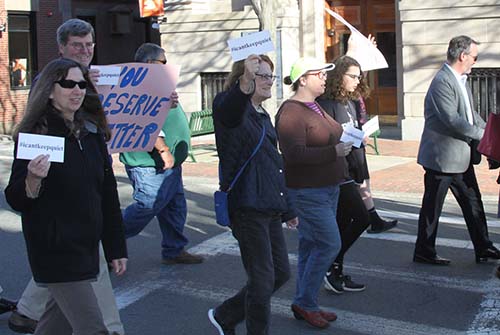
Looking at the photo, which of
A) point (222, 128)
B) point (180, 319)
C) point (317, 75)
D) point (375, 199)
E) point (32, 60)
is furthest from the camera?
point (32, 60)

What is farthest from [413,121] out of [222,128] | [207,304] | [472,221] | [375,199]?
[222,128]

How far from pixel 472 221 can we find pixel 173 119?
2.68 m

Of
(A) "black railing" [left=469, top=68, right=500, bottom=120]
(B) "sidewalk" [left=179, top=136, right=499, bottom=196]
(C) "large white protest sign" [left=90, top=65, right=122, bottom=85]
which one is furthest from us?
(A) "black railing" [left=469, top=68, right=500, bottom=120]

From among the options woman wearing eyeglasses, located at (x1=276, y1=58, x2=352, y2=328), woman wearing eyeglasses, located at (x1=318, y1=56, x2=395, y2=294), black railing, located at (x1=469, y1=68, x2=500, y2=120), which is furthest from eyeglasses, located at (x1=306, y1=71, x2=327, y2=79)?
black railing, located at (x1=469, y1=68, x2=500, y2=120)

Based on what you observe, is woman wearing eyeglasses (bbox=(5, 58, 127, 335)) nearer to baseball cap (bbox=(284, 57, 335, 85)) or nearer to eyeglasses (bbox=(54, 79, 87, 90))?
eyeglasses (bbox=(54, 79, 87, 90))

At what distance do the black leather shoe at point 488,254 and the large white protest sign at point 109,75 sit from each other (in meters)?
3.37

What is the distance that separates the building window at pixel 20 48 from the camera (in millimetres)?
23797

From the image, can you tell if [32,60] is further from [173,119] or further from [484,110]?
[173,119]

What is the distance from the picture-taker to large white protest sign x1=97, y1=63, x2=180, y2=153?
6582mm

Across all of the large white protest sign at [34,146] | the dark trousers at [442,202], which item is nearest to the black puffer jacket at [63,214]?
the large white protest sign at [34,146]

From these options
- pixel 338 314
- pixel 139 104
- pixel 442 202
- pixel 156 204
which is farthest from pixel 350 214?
pixel 139 104

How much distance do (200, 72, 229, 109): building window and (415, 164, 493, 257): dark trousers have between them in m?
13.3

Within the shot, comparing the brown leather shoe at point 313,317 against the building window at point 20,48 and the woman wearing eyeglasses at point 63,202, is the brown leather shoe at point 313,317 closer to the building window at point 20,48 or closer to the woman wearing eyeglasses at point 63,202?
the woman wearing eyeglasses at point 63,202

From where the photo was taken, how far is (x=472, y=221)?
691 cm
